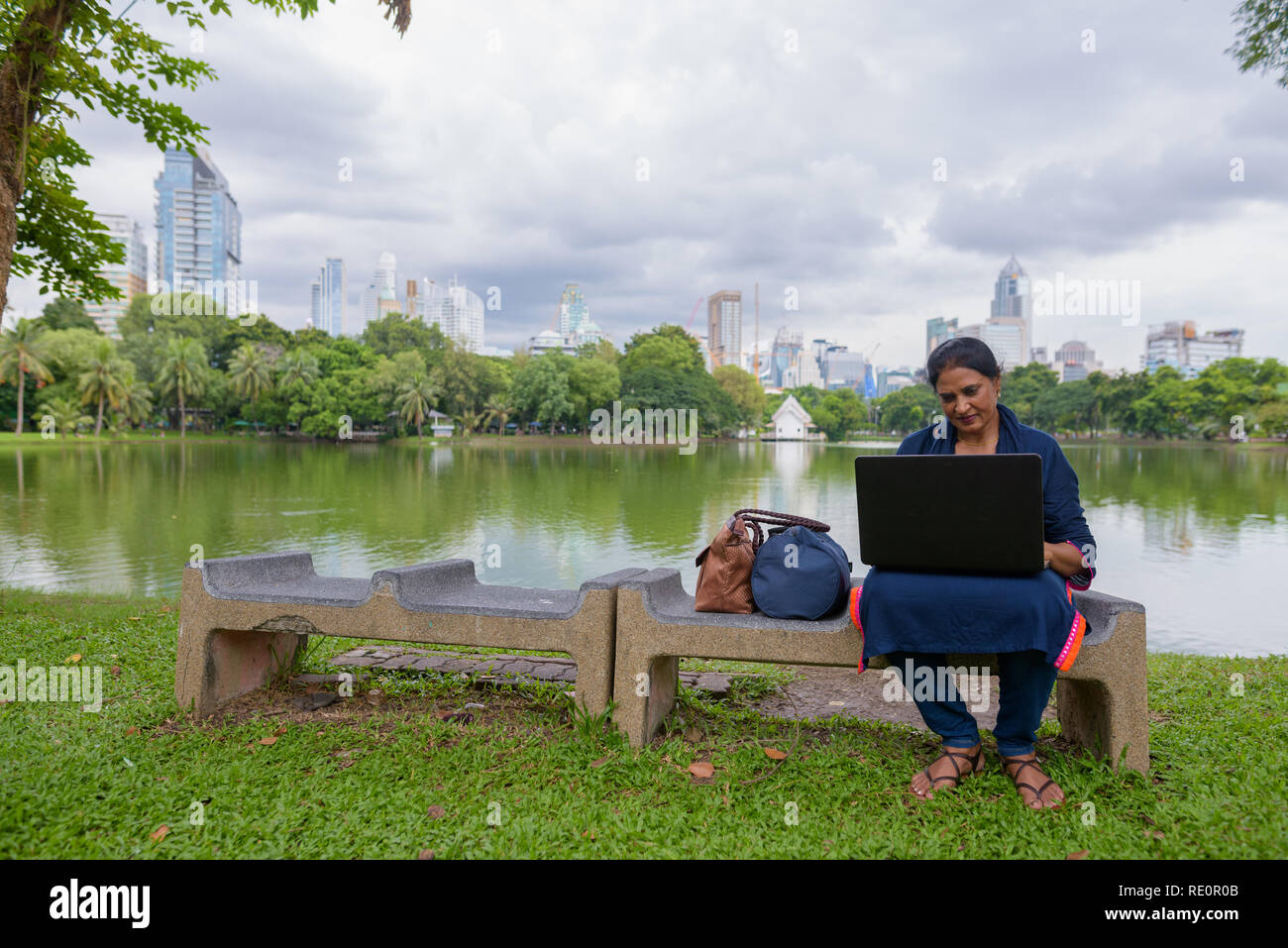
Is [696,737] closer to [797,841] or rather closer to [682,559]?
[797,841]

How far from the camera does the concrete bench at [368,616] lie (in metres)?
3.43

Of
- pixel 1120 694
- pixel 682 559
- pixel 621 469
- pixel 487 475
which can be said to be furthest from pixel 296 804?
pixel 621 469

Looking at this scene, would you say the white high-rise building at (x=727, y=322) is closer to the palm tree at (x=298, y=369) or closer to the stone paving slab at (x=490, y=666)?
the palm tree at (x=298, y=369)

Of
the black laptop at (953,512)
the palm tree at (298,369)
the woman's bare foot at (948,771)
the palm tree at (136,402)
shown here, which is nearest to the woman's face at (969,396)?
the black laptop at (953,512)

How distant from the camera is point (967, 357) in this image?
304 centimetres

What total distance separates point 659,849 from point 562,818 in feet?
1.28

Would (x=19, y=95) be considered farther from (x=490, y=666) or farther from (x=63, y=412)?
(x=63, y=412)

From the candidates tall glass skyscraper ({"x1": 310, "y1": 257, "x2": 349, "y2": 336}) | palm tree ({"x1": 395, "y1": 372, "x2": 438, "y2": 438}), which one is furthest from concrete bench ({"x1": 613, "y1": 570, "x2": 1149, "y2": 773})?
tall glass skyscraper ({"x1": 310, "y1": 257, "x2": 349, "y2": 336})

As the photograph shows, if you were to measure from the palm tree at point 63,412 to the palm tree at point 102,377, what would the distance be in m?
0.85

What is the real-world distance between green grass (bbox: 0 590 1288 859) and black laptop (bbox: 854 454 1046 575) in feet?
2.90

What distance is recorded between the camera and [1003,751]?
3.02 meters

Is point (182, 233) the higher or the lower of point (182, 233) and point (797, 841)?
the higher

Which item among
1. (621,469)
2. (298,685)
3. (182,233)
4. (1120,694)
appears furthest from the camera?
(182,233)

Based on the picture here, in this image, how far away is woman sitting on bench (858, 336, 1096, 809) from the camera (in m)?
2.81
